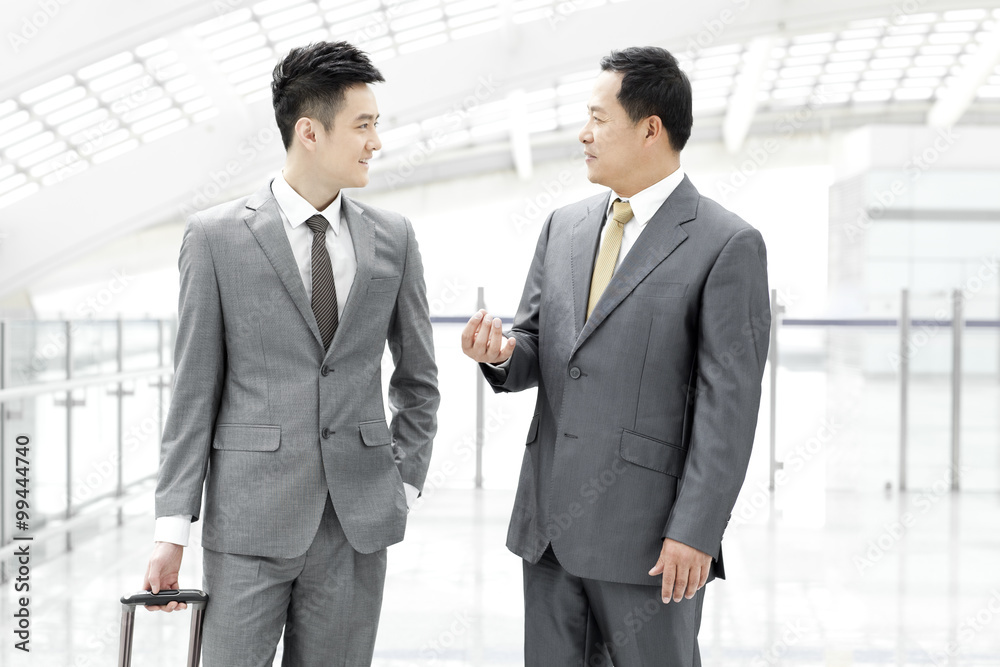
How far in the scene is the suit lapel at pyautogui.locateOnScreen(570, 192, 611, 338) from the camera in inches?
86.2

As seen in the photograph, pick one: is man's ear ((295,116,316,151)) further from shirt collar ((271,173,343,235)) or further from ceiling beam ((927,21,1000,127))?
ceiling beam ((927,21,1000,127))

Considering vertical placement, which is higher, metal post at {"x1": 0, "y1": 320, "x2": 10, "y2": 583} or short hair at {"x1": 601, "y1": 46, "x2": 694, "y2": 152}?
short hair at {"x1": 601, "y1": 46, "x2": 694, "y2": 152}

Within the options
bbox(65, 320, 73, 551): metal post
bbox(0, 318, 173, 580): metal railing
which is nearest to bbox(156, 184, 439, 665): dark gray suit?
bbox(0, 318, 173, 580): metal railing

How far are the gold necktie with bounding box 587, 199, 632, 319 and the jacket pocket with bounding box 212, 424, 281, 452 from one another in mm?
777

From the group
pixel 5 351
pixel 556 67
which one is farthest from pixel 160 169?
pixel 5 351

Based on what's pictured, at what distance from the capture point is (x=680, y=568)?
2.00m

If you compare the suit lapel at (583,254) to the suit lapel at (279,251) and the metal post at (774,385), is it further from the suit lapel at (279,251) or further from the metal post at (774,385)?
the metal post at (774,385)

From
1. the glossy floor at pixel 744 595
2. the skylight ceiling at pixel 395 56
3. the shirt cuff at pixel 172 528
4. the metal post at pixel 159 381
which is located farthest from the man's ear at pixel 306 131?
the skylight ceiling at pixel 395 56

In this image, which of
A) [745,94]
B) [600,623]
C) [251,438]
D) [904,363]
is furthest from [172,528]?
[745,94]

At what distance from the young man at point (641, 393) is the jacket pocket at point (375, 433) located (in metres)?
0.27

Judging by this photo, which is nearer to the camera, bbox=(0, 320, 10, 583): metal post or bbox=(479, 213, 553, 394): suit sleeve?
bbox=(479, 213, 553, 394): suit sleeve

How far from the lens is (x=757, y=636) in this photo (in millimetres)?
4191

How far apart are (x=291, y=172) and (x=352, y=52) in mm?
307

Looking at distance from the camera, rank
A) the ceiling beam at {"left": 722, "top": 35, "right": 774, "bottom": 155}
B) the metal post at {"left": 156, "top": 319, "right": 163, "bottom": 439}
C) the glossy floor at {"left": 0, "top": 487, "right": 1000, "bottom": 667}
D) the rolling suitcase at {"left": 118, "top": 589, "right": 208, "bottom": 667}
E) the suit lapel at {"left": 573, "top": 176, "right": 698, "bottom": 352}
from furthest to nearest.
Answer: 1. the ceiling beam at {"left": 722, "top": 35, "right": 774, "bottom": 155}
2. the metal post at {"left": 156, "top": 319, "right": 163, "bottom": 439}
3. the glossy floor at {"left": 0, "top": 487, "right": 1000, "bottom": 667}
4. the suit lapel at {"left": 573, "top": 176, "right": 698, "bottom": 352}
5. the rolling suitcase at {"left": 118, "top": 589, "right": 208, "bottom": 667}
